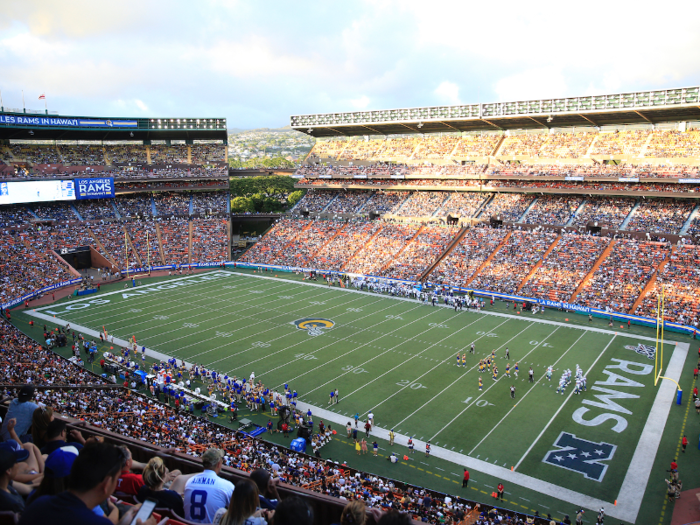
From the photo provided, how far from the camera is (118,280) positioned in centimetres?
4991

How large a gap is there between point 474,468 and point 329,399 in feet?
26.0

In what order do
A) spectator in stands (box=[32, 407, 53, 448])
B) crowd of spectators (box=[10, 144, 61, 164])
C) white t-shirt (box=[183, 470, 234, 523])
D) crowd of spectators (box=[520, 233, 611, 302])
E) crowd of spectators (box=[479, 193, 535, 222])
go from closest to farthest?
white t-shirt (box=[183, 470, 234, 523]), spectator in stands (box=[32, 407, 53, 448]), crowd of spectators (box=[520, 233, 611, 302]), crowd of spectators (box=[479, 193, 535, 222]), crowd of spectators (box=[10, 144, 61, 164])

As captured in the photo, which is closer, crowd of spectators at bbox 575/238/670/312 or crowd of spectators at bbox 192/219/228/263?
crowd of spectators at bbox 575/238/670/312

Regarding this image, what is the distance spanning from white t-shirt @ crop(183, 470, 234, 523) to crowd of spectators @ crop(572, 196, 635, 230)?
47.9 metres

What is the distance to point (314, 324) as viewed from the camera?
35250 mm

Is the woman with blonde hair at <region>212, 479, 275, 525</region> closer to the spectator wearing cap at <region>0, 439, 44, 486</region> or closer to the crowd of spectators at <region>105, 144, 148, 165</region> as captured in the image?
the spectator wearing cap at <region>0, 439, 44, 486</region>

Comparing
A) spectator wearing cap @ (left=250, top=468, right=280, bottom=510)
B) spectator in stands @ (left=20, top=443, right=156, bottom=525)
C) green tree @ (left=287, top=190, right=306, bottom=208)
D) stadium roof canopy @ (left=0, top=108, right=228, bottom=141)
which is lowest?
spectator wearing cap @ (left=250, top=468, right=280, bottom=510)

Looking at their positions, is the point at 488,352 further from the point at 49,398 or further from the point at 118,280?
the point at 118,280

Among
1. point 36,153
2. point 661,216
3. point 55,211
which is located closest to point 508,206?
point 661,216

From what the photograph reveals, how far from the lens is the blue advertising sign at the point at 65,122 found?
5600cm

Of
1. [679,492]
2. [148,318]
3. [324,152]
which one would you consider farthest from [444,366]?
[324,152]

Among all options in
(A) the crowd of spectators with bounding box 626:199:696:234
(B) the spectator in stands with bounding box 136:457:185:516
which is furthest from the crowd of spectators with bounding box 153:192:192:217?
(B) the spectator in stands with bounding box 136:457:185:516

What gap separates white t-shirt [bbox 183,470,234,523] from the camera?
4.80 metres

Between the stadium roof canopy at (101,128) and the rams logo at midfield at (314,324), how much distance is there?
135ft
